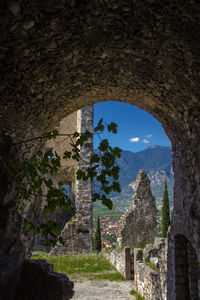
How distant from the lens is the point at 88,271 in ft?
33.6

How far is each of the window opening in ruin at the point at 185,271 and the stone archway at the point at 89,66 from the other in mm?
1470

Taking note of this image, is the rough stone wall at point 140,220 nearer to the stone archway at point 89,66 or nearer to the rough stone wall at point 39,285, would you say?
the stone archway at point 89,66

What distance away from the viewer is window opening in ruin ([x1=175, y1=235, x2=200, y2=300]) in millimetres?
5066

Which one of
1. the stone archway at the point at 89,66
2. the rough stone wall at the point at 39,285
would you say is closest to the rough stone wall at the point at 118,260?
the stone archway at the point at 89,66

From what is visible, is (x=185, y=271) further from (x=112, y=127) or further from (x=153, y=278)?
(x=112, y=127)

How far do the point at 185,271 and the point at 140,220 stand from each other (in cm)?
981

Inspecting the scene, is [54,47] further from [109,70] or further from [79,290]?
[79,290]

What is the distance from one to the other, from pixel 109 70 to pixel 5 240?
2375mm

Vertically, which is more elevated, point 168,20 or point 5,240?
point 168,20

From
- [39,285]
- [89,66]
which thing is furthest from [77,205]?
[89,66]

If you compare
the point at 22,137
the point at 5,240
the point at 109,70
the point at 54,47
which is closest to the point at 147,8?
the point at 54,47

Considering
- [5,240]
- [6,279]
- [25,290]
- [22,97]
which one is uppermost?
[22,97]

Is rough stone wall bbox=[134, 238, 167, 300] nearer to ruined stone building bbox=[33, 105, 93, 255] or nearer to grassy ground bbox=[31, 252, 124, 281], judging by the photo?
grassy ground bbox=[31, 252, 124, 281]

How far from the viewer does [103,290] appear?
834 centimetres
